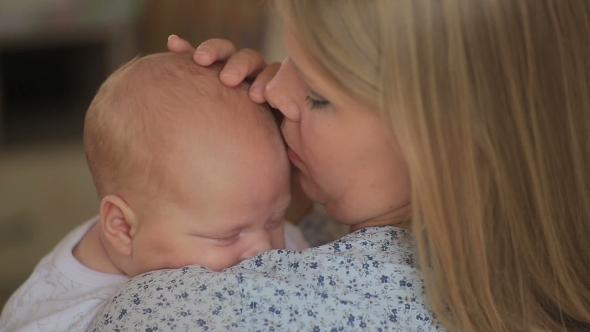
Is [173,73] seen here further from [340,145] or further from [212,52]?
[340,145]

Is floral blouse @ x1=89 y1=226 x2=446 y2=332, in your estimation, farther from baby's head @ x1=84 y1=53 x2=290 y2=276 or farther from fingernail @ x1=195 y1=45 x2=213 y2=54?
fingernail @ x1=195 y1=45 x2=213 y2=54

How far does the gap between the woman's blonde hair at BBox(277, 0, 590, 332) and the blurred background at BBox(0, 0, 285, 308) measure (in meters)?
1.84

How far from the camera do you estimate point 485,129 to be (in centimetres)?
96

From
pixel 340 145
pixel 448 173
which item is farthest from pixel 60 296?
pixel 448 173

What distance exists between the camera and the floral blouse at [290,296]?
0.96m

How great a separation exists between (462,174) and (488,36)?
0.18 m

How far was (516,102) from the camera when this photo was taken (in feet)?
3.14

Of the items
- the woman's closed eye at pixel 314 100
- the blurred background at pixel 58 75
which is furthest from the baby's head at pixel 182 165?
the blurred background at pixel 58 75

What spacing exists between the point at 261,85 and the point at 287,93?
0.28ft

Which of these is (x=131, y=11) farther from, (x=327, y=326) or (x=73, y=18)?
(x=327, y=326)

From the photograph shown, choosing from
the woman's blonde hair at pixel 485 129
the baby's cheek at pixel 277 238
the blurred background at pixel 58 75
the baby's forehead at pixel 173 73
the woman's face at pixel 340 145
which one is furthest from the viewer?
the blurred background at pixel 58 75

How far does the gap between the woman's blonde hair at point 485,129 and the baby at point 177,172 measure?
20cm

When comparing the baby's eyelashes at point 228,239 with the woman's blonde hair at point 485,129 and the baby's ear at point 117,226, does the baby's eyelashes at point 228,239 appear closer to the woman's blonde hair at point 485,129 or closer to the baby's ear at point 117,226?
the baby's ear at point 117,226

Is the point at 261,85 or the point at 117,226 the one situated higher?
the point at 261,85
